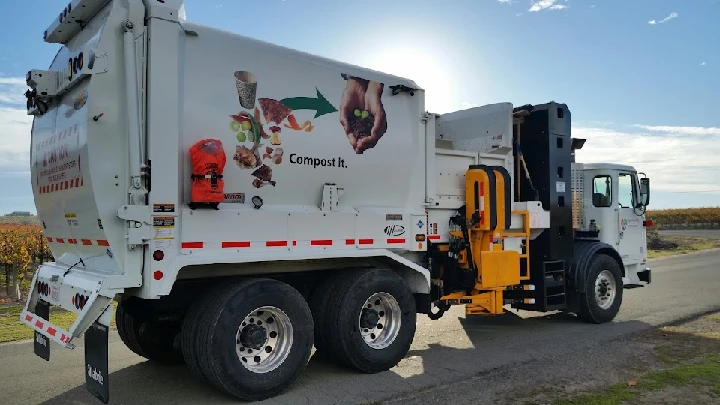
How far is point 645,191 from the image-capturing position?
1033 centimetres

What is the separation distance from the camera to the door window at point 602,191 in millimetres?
9984

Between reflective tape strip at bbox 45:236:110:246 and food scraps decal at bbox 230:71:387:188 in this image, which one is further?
food scraps decal at bbox 230:71:387:188

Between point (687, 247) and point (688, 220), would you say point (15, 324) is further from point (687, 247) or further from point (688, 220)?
point (688, 220)

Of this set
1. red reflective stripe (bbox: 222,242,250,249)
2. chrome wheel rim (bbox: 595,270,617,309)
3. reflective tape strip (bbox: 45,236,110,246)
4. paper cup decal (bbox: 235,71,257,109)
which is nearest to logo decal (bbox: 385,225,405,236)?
red reflective stripe (bbox: 222,242,250,249)

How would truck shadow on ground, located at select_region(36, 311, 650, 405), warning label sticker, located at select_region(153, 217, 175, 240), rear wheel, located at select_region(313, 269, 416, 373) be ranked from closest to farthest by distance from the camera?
warning label sticker, located at select_region(153, 217, 175, 240) < truck shadow on ground, located at select_region(36, 311, 650, 405) < rear wheel, located at select_region(313, 269, 416, 373)

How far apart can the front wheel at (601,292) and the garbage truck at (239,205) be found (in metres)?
1.79

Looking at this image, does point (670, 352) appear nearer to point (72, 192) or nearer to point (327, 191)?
point (327, 191)

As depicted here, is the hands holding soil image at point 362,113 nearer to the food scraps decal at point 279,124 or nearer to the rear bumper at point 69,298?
the food scraps decal at point 279,124

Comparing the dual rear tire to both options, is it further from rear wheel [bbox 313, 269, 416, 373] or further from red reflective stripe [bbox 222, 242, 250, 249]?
red reflective stripe [bbox 222, 242, 250, 249]

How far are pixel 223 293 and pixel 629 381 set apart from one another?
4.08 m

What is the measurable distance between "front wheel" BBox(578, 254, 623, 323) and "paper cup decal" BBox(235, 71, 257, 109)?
19.5ft

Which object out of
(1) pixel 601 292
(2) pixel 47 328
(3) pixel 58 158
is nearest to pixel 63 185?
(3) pixel 58 158

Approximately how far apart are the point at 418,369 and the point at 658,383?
7.83 ft

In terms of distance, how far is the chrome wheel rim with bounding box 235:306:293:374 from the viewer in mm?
5359
